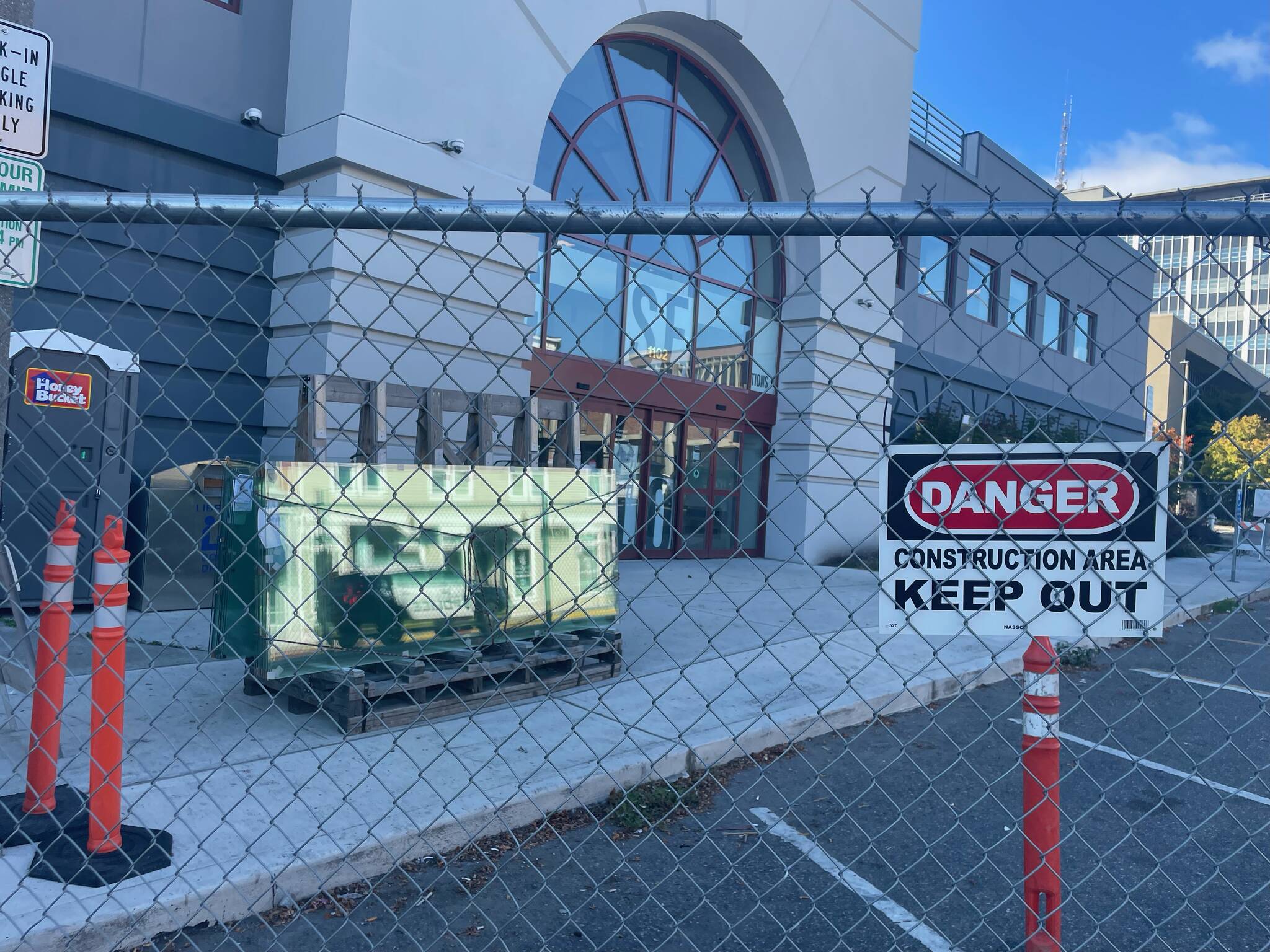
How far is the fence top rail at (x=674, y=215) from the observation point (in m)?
2.04

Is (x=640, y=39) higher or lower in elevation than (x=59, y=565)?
higher

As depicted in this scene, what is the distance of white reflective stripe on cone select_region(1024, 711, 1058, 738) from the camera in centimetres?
247

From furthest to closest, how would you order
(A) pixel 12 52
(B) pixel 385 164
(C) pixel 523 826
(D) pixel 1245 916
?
(B) pixel 385 164 → (C) pixel 523 826 → (D) pixel 1245 916 → (A) pixel 12 52

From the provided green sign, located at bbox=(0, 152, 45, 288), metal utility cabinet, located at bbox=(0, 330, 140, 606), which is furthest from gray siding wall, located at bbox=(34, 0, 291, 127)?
green sign, located at bbox=(0, 152, 45, 288)

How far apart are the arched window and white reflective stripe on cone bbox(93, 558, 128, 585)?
7.60 meters

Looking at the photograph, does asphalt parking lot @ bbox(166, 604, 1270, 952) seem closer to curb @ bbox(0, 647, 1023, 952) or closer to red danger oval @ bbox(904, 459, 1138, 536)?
curb @ bbox(0, 647, 1023, 952)

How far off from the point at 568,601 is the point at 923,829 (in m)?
2.46

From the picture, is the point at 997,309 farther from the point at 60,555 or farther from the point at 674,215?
the point at 60,555

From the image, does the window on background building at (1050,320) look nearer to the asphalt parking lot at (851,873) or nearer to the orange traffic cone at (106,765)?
the asphalt parking lot at (851,873)

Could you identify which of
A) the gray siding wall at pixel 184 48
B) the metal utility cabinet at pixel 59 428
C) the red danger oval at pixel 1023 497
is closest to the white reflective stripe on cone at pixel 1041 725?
the red danger oval at pixel 1023 497

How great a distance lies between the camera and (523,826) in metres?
4.04

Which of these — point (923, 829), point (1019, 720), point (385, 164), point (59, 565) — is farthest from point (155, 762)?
point (385, 164)

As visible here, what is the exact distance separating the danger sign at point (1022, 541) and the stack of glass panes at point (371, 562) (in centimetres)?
250

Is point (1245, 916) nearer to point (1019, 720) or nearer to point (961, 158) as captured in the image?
point (1019, 720)
